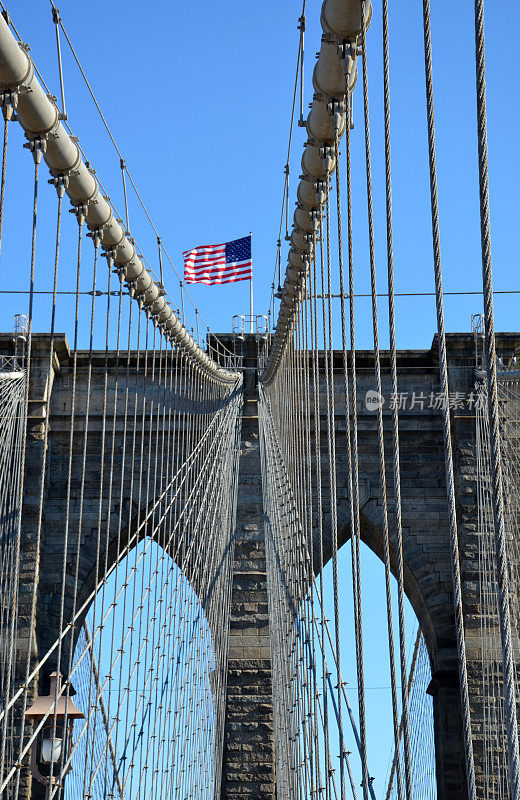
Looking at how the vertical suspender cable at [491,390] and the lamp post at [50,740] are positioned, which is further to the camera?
the lamp post at [50,740]

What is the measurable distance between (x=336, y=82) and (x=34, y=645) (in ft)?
35.6

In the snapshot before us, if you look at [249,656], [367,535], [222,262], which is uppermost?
[222,262]

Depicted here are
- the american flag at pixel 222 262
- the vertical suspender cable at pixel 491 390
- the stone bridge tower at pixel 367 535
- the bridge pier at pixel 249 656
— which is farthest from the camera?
the american flag at pixel 222 262

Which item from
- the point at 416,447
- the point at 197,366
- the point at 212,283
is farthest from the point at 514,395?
the point at 212,283

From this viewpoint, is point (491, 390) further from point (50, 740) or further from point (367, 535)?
point (367, 535)

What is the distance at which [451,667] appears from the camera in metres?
15.1

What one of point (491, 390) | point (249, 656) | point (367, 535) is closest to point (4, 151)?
point (491, 390)

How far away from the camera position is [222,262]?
18.7 metres

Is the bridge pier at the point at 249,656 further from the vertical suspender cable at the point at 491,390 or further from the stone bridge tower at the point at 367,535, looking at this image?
the vertical suspender cable at the point at 491,390

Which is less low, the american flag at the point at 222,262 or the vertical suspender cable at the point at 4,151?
the american flag at the point at 222,262

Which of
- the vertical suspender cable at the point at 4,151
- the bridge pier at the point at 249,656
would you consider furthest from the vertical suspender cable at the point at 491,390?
the bridge pier at the point at 249,656

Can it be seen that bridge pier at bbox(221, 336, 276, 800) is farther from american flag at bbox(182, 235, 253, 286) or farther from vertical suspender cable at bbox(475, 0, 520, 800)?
vertical suspender cable at bbox(475, 0, 520, 800)

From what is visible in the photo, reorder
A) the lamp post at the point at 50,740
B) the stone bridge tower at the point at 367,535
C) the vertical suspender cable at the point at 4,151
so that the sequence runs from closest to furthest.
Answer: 1. the vertical suspender cable at the point at 4,151
2. the lamp post at the point at 50,740
3. the stone bridge tower at the point at 367,535

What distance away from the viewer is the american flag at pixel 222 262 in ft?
60.4
